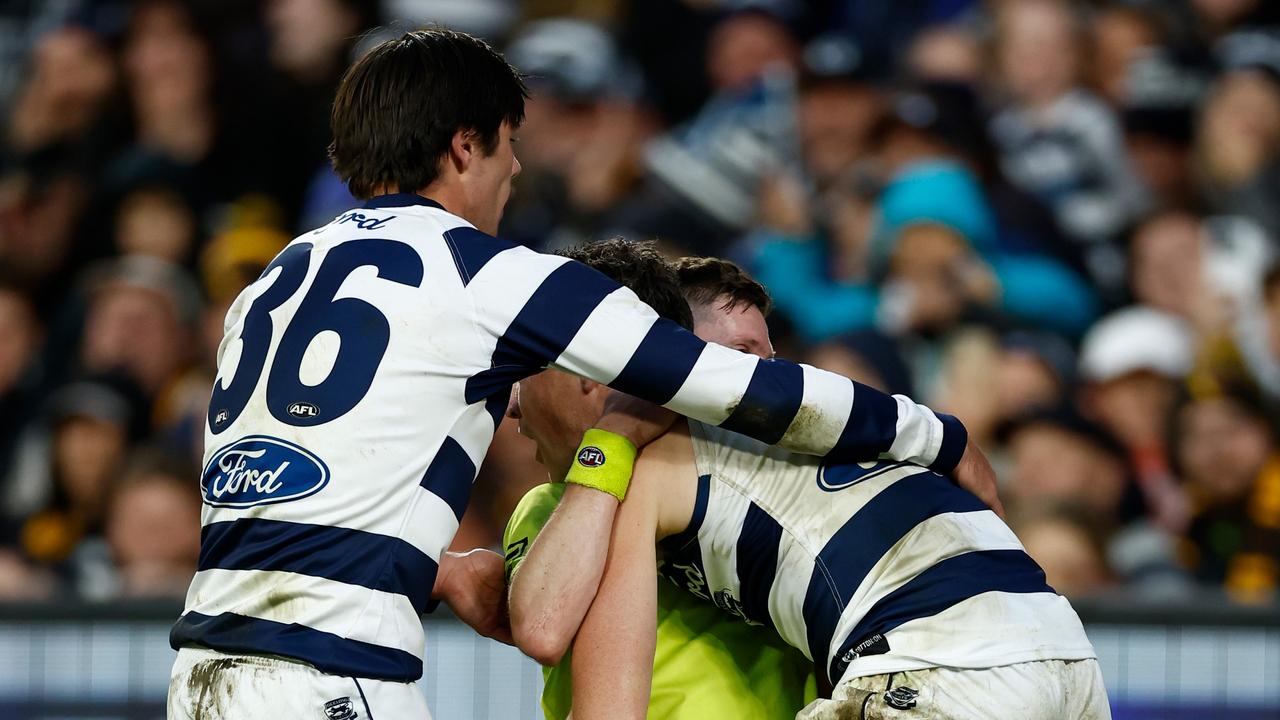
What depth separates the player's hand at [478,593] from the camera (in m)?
3.28

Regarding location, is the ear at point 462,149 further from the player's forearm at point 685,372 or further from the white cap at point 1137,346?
the white cap at point 1137,346

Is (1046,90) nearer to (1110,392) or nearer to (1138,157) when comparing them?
(1138,157)

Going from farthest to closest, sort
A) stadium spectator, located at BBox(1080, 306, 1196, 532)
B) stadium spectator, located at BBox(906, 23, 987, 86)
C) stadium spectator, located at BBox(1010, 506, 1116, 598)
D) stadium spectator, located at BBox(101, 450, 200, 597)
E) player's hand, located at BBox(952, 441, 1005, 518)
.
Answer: stadium spectator, located at BBox(906, 23, 987, 86)
stadium spectator, located at BBox(101, 450, 200, 597)
stadium spectator, located at BBox(1080, 306, 1196, 532)
stadium spectator, located at BBox(1010, 506, 1116, 598)
player's hand, located at BBox(952, 441, 1005, 518)

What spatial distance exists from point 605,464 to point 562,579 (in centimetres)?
23

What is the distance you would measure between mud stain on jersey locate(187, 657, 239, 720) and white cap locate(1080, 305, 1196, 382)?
187 inches

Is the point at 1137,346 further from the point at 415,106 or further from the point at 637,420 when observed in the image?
the point at 415,106

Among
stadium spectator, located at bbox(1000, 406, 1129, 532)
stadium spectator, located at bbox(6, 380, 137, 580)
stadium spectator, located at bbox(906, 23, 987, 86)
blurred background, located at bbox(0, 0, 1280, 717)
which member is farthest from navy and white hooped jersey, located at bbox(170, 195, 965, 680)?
stadium spectator, located at bbox(906, 23, 987, 86)

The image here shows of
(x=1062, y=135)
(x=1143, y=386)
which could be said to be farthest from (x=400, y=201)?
(x=1062, y=135)

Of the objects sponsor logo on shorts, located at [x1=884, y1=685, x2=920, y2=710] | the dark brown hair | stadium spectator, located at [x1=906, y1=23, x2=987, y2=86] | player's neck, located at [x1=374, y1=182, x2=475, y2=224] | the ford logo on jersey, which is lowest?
sponsor logo on shorts, located at [x1=884, y1=685, x2=920, y2=710]

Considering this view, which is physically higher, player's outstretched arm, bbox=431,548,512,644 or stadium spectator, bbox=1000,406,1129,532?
stadium spectator, bbox=1000,406,1129,532

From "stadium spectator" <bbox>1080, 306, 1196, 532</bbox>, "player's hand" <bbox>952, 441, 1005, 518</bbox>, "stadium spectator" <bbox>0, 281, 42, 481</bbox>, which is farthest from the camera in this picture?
"stadium spectator" <bbox>0, 281, 42, 481</bbox>

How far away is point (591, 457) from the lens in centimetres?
302

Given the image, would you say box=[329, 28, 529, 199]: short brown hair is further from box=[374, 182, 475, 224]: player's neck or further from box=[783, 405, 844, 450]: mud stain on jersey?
box=[783, 405, 844, 450]: mud stain on jersey

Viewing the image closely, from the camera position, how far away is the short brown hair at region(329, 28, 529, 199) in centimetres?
298
